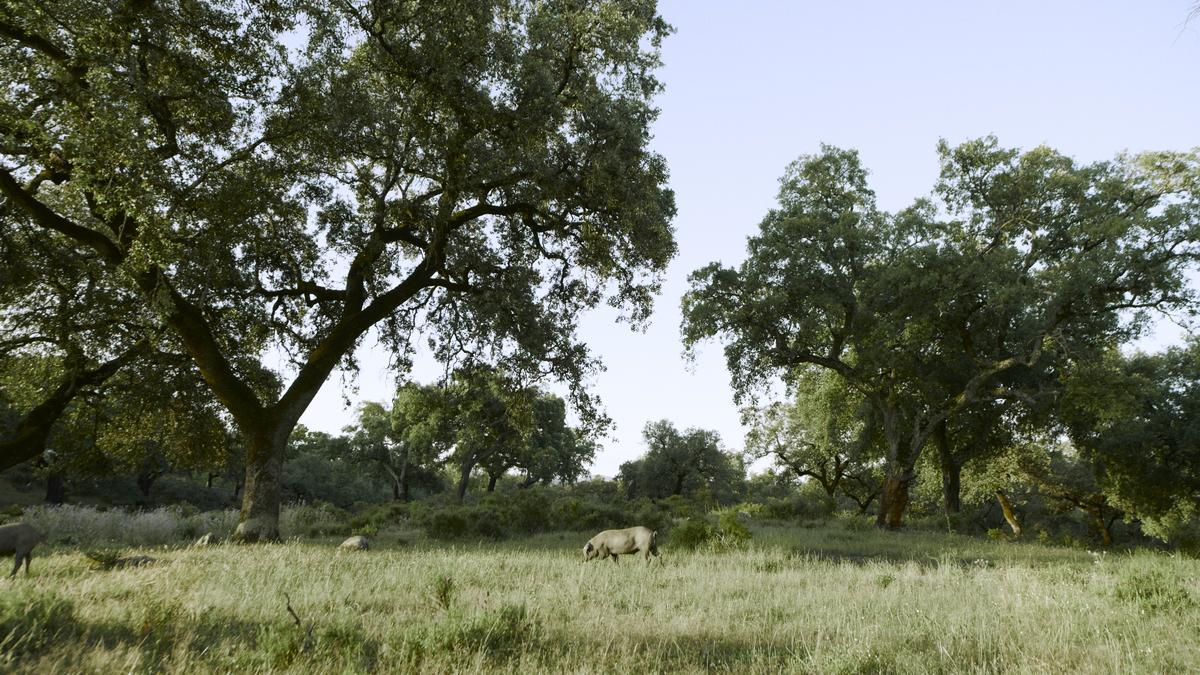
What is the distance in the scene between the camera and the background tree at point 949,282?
2228 centimetres

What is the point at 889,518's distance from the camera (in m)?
25.4

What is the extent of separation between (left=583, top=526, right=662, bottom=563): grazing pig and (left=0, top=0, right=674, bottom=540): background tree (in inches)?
277

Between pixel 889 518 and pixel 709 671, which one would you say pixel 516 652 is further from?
pixel 889 518

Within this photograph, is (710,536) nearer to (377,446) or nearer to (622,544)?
(622,544)

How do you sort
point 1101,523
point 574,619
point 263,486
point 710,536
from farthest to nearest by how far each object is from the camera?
1. point 1101,523
2. point 263,486
3. point 710,536
4. point 574,619

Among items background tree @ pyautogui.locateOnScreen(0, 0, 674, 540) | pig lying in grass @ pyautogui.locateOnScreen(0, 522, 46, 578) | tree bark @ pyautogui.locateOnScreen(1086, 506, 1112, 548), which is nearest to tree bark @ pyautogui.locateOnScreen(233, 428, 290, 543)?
background tree @ pyautogui.locateOnScreen(0, 0, 674, 540)

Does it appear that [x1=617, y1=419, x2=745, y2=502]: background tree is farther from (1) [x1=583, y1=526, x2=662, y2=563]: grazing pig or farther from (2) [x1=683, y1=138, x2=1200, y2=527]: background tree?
(1) [x1=583, y1=526, x2=662, y2=563]: grazing pig

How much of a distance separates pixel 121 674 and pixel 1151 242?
2961 cm

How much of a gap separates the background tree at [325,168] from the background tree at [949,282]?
9.15 m

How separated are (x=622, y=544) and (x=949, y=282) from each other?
58.7ft

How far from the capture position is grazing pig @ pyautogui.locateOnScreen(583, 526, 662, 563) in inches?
497

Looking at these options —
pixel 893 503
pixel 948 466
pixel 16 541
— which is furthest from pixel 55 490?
pixel 948 466

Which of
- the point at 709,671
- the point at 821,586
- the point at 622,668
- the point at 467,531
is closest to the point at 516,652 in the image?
the point at 622,668

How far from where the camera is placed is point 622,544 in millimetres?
12734
